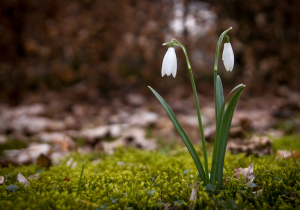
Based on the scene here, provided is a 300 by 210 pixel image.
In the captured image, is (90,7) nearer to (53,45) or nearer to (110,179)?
(53,45)

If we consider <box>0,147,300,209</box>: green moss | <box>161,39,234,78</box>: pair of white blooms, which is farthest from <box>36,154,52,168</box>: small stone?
<box>161,39,234,78</box>: pair of white blooms

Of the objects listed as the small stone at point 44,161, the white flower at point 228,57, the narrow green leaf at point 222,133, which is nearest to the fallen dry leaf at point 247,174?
the narrow green leaf at point 222,133

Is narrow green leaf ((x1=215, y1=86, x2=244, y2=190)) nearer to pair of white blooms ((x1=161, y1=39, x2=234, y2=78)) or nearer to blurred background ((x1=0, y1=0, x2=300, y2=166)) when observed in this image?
pair of white blooms ((x1=161, y1=39, x2=234, y2=78))

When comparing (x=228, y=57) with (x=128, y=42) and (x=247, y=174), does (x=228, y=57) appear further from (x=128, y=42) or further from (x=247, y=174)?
(x=128, y=42)

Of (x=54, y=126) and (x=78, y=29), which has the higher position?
(x=78, y=29)

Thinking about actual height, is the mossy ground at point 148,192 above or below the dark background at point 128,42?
below

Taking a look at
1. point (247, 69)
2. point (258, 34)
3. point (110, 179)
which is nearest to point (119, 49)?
point (247, 69)

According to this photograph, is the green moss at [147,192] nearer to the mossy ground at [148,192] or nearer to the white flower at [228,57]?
the mossy ground at [148,192]
